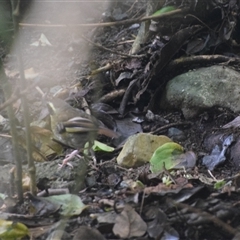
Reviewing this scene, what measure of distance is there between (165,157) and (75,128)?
0.52 meters

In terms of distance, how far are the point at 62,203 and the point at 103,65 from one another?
1.85 m

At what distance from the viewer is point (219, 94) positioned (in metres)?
2.85

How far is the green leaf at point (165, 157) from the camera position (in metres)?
2.27

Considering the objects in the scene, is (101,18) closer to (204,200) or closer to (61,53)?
(61,53)

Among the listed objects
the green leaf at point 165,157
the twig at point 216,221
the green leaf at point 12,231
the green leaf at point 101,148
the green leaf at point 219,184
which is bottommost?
the green leaf at point 101,148

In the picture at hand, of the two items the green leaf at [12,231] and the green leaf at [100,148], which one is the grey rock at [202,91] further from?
the green leaf at [12,231]

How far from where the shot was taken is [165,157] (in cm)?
231

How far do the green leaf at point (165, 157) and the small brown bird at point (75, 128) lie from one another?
372mm

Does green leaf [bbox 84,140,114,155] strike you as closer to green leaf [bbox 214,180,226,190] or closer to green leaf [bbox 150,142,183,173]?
green leaf [bbox 150,142,183,173]

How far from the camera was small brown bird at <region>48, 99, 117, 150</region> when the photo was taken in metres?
2.57

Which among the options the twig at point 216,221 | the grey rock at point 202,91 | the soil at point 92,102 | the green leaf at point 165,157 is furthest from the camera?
the grey rock at point 202,91

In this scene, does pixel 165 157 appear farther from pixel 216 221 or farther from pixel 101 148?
pixel 216 221

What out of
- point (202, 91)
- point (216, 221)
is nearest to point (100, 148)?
point (202, 91)

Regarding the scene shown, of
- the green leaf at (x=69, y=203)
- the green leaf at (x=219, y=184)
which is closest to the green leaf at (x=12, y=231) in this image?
the green leaf at (x=69, y=203)
